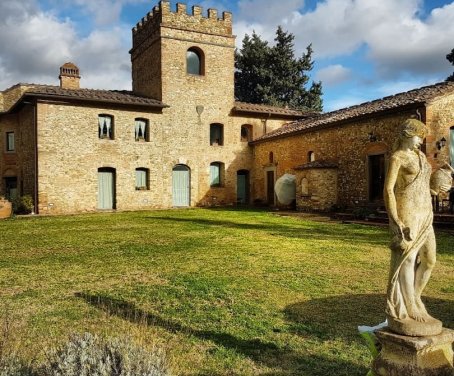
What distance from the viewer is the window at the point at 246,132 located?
26.0m

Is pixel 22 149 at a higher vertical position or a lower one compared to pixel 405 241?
higher

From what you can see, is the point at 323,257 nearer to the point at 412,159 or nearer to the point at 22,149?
the point at 412,159

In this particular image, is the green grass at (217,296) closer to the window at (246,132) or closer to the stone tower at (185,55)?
the stone tower at (185,55)

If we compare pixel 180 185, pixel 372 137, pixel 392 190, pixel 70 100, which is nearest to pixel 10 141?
pixel 70 100

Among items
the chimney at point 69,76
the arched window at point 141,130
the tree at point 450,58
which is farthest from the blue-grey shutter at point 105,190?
the tree at point 450,58

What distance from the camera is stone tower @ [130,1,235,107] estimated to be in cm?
2308

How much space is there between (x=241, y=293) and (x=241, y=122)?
66.7 ft

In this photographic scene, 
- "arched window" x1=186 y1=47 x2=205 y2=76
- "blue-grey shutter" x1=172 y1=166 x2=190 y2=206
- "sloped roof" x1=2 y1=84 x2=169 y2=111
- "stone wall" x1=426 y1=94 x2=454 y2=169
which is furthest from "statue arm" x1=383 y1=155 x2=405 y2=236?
"arched window" x1=186 y1=47 x2=205 y2=76

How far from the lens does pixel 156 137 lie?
75.0 feet

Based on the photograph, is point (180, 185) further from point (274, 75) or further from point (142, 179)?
point (274, 75)

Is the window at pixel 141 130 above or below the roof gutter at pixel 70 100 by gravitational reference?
below

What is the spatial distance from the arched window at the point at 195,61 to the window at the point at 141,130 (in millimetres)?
4179

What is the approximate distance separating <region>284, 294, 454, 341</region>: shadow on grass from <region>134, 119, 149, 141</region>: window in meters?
18.4

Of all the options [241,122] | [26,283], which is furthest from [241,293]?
[241,122]
